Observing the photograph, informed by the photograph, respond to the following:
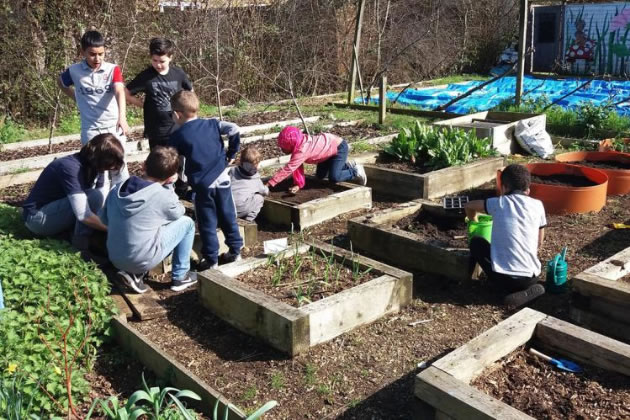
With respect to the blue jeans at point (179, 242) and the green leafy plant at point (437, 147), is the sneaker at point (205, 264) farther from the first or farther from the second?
the green leafy plant at point (437, 147)

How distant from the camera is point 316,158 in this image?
22.1ft

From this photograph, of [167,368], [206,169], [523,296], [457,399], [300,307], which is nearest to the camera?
[457,399]

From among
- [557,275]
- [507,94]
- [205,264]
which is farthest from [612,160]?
[507,94]

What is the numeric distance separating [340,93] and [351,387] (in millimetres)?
13143

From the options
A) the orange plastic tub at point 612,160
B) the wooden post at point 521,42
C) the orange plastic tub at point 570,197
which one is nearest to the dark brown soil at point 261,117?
the wooden post at point 521,42

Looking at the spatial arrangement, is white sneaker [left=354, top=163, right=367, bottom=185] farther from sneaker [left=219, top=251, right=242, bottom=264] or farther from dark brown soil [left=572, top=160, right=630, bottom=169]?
dark brown soil [left=572, top=160, right=630, bottom=169]

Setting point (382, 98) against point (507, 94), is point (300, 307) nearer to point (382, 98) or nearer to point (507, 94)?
point (382, 98)

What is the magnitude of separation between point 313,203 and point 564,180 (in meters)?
2.75

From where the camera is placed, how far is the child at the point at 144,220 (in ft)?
14.5

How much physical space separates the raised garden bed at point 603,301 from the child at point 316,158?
3204 millimetres

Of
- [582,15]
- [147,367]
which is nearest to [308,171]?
[147,367]

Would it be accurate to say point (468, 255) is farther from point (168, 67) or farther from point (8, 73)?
point (8, 73)

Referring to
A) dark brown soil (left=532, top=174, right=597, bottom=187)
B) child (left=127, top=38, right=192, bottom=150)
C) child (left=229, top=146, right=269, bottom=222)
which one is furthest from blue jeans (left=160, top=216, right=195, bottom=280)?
dark brown soil (left=532, top=174, right=597, bottom=187)

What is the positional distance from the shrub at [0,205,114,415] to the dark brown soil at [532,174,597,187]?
15.2ft
